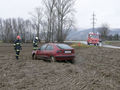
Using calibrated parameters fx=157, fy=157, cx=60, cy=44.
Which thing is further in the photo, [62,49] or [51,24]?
[51,24]

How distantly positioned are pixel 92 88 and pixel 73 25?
147ft

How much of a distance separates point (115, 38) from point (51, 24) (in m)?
33.6

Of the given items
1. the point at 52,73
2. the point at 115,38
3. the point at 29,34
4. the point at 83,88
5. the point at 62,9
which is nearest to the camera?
the point at 83,88

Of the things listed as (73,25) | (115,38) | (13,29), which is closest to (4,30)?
(13,29)

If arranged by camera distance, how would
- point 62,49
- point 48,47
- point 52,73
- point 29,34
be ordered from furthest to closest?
point 29,34 < point 48,47 < point 62,49 < point 52,73

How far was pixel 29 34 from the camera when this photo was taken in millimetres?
74250

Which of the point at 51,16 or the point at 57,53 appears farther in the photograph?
the point at 51,16

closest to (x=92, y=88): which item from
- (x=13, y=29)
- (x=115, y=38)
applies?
(x=115, y=38)

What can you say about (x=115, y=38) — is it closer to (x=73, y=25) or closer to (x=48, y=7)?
(x=73, y=25)

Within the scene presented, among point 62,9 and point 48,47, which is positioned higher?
point 62,9

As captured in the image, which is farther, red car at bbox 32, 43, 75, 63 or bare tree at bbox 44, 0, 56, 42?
bare tree at bbox 44, 0, 56, 42

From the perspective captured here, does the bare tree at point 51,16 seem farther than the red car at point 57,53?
Yes

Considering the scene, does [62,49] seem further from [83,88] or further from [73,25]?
[73,25]

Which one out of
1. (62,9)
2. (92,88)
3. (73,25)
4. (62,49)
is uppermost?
(62,9)
